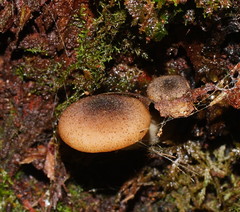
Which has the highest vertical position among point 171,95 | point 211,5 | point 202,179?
point 211,5

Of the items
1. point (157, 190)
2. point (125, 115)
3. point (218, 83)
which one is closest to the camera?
point (125, 115)

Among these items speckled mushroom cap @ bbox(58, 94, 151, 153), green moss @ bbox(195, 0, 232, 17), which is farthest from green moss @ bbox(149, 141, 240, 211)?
green moss @ bbox(195, 0, 232, 17)

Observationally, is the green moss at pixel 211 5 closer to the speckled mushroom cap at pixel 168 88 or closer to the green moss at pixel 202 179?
the speckled mushroom cap at pixel 168 88

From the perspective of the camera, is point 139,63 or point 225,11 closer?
point 225,11

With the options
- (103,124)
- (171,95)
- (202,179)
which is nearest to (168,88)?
(171,95)

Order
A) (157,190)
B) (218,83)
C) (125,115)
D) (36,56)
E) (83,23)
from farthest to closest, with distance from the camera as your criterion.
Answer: (157,190)
(36,56)
(83,23)
(218,83)
(125,115)

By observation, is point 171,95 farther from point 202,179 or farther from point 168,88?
point 202,179

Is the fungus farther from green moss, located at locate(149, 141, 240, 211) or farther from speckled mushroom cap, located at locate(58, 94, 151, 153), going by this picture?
green moss, located at locate(149, 141, 240, 211)

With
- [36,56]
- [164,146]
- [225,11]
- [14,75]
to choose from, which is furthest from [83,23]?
[164,146]

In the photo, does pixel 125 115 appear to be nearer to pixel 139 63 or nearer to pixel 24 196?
pixel 139 63
